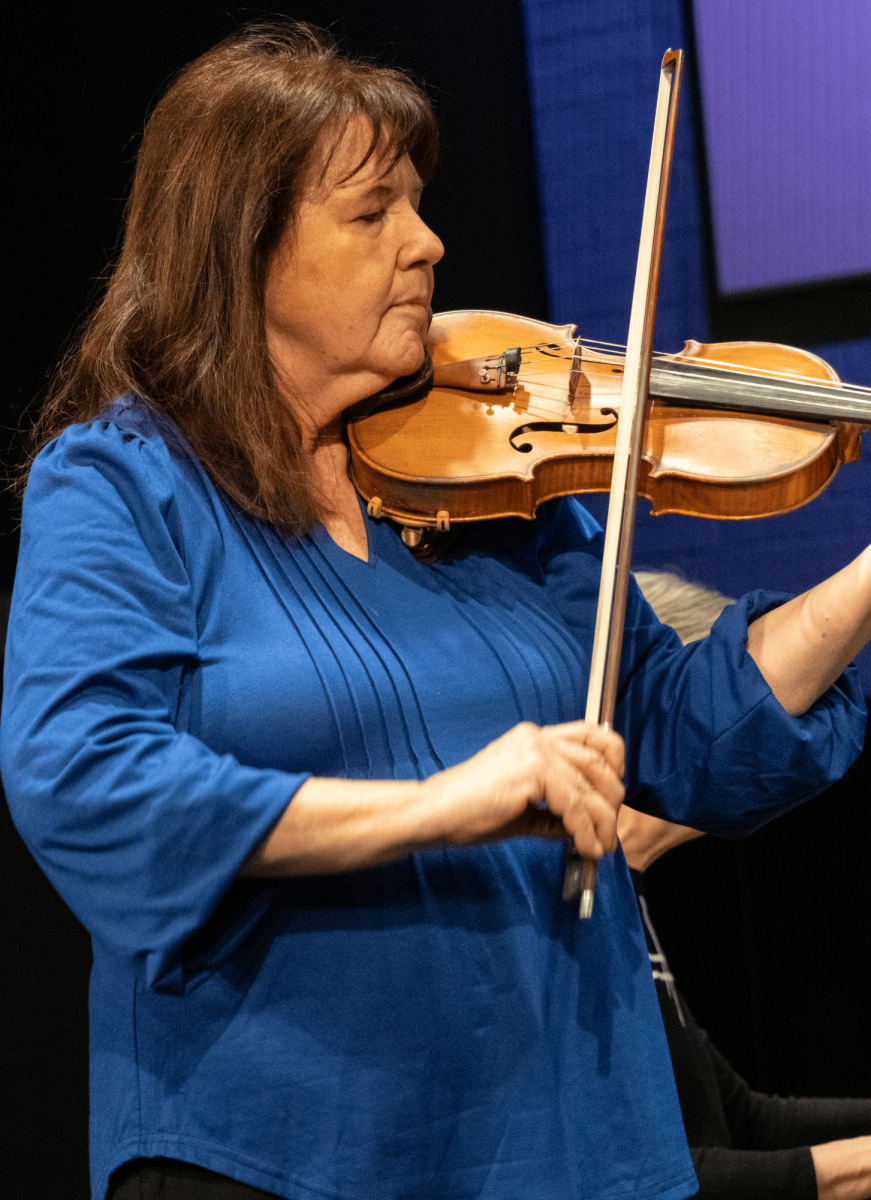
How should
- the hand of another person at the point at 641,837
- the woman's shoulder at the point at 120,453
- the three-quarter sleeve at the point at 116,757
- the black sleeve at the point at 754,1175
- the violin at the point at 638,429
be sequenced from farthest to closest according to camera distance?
the hand of another person at the point at 641,837 < the black sleeve at the point at 754,1175 < the violin at the point at 638,429 < the woman's shoulder at the point at 120,453 < the three-quarter sleeve at the point at 116,757

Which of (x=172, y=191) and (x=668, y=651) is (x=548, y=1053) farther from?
(x=172, y=191)

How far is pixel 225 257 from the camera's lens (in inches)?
34.5

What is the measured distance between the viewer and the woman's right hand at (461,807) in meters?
0.65

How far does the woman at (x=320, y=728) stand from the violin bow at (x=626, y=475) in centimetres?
4

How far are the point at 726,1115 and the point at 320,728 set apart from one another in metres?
1.07

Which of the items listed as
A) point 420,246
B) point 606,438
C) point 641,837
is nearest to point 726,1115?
point 641,837

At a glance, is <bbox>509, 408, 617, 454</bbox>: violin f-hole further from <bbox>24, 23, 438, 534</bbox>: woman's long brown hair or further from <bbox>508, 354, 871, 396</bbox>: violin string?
<bbox>24, 23, 438, 534</bbox>: woman's long brown hair

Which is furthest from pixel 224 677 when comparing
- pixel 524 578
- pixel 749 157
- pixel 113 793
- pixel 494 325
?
pixel 749 157

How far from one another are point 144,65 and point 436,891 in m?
1.50

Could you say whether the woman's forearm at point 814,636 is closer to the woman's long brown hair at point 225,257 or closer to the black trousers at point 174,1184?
the woman's long brown hair at point 225,257

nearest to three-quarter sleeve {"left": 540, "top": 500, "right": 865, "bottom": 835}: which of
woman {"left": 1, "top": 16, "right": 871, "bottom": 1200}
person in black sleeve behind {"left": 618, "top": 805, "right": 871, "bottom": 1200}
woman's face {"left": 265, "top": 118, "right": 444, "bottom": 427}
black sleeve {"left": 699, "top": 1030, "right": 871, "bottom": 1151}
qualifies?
woman {"left": 1, "top": 16, "right": 871, "bottom": 1200}

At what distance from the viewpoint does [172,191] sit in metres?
0.89

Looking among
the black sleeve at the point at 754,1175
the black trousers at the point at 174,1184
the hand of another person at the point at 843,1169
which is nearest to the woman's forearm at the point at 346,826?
the black trousers at the point at 174,1184

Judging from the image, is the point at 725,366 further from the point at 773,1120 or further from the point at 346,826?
the point at 773,1120
